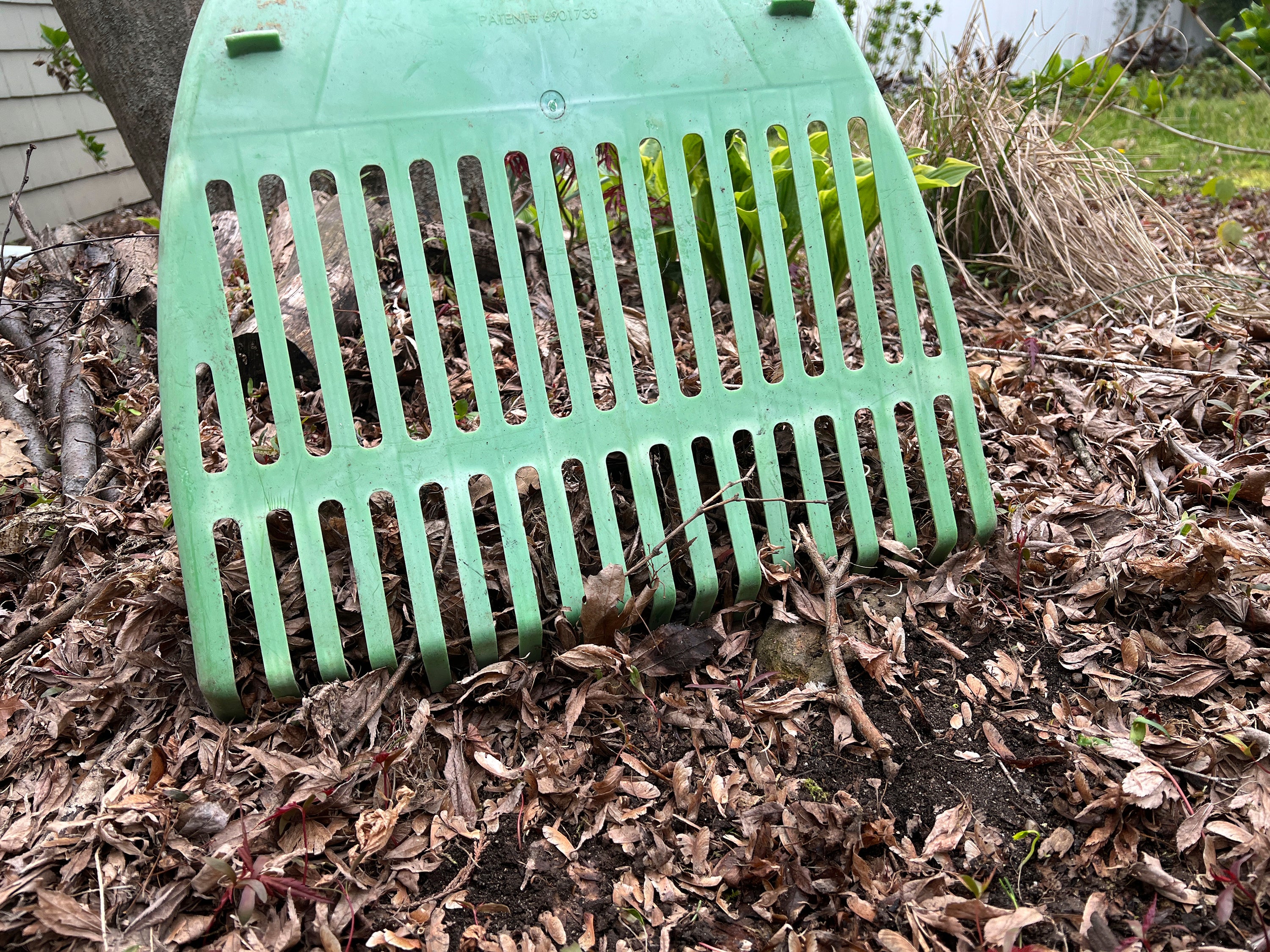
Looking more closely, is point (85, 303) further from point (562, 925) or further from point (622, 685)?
point (562, 925)

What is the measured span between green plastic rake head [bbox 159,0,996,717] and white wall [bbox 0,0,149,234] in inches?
138

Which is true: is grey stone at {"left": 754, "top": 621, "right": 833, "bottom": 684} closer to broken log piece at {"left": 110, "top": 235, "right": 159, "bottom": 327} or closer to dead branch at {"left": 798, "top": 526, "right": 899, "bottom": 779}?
dead branch at {"left": 798, "top": 526, "right": 899, "bottom": 779}

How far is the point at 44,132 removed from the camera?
4484 millimetres

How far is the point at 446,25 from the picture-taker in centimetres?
159

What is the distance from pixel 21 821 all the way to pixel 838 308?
7.55 ft

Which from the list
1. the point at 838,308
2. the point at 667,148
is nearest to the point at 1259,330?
the point at 838,308

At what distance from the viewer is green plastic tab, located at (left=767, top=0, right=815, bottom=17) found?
1.69 m

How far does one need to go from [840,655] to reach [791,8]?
1.21 meters

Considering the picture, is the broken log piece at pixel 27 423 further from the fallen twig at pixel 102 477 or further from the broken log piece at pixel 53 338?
the fallen twig at pixel 102 477

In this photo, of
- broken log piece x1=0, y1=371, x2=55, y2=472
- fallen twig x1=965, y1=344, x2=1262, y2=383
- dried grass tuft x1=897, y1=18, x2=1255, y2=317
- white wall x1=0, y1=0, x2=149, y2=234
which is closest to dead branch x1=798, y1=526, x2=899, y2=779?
fallen twig x1=965, y1=344, x2=1262, y2=383

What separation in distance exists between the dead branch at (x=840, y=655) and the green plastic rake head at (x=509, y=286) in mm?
42

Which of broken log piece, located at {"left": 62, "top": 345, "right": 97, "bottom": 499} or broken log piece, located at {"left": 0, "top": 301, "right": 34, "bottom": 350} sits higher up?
broken log piece, located at {"left": 0, "top": 301, "right": 34, "bottom": 350}

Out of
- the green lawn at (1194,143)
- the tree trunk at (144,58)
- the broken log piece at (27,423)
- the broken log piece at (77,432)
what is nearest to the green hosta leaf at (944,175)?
the tree trunk at (144,58)

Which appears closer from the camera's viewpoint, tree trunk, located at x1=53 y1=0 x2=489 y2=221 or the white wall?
tree trunk, located at x1=53 y1=0 x2=489 y2=221
